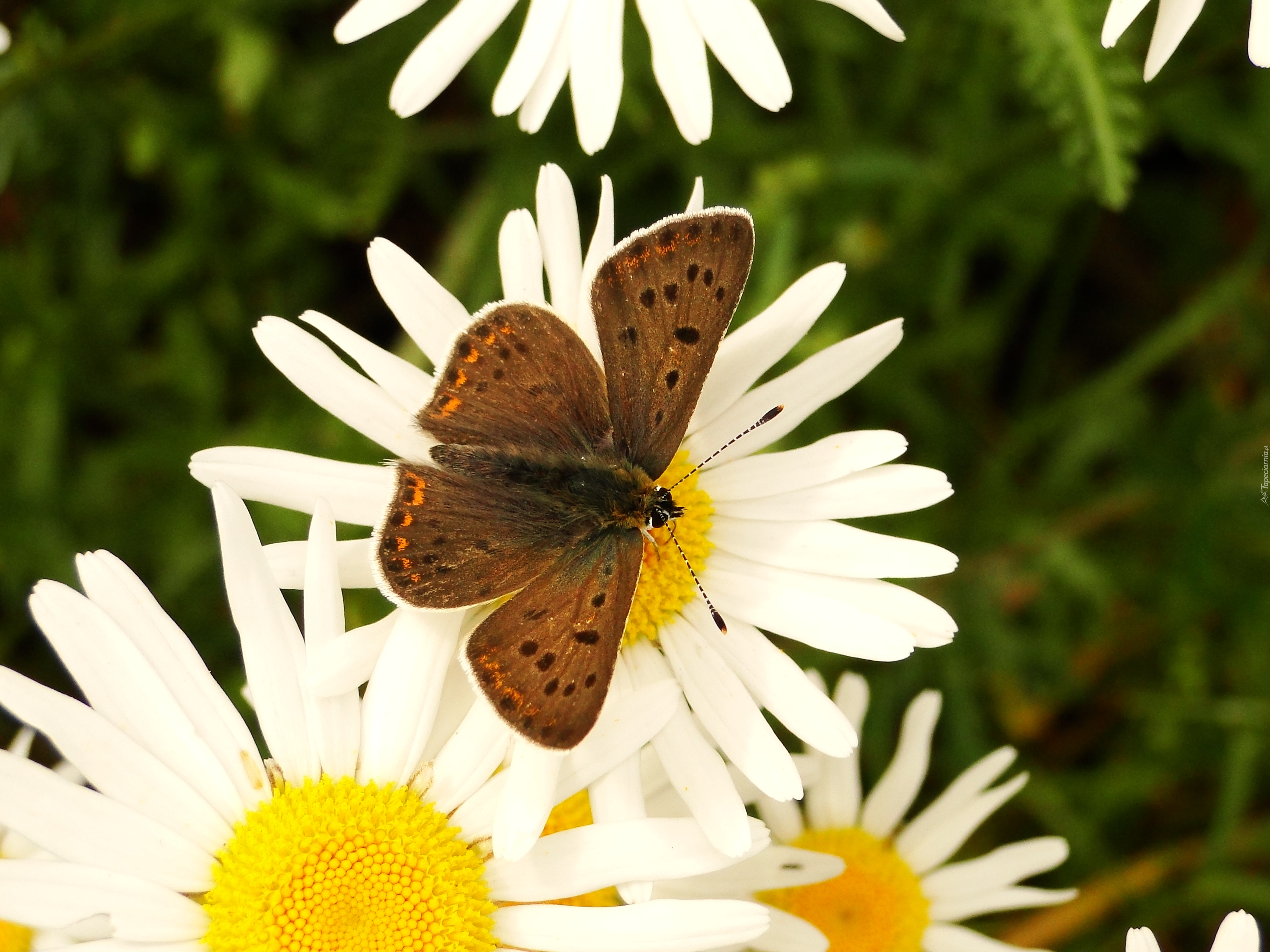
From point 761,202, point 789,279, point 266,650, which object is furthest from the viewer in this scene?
point 789,279

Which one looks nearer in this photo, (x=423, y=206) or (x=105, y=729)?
(x=105, y=729)

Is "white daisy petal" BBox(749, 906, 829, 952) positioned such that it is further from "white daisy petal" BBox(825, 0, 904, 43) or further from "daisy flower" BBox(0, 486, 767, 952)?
"white daisy petal" BBox(825, 0, 904, 43)

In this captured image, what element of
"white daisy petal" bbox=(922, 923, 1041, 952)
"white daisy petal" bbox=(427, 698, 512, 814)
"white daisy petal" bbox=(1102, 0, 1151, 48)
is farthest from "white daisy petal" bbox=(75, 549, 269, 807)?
"white daisy petal" bbox=(1102, 0, 1151, 48)

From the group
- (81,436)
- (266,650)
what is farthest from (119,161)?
(266,650)

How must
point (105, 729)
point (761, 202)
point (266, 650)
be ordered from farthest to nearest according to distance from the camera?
1. point (761, 202)
2. point (266, 650)
3. point (105, 729)

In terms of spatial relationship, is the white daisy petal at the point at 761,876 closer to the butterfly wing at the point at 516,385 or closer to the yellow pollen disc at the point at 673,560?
the yellow pollen disc at the point at 673,560

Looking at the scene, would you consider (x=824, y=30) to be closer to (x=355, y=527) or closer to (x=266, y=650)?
(x=355, y=527)

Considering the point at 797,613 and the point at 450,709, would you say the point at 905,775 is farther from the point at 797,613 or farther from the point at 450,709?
the point at 450,709
